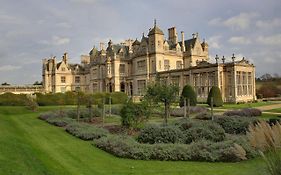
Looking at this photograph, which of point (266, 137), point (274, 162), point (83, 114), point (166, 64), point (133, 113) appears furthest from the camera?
point (166, 64)

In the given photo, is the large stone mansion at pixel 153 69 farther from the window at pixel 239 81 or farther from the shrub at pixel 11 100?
the shrub at pixel 11 100

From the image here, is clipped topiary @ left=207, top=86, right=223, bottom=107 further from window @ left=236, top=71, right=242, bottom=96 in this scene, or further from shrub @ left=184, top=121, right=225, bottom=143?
shrub @ left=184, top=121, right=225, bottom=143

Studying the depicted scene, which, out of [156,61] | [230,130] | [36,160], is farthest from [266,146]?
[156,61]

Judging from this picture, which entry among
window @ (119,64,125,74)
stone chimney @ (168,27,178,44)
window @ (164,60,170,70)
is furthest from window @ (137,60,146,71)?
stone chimney @ (168,27,178,44)

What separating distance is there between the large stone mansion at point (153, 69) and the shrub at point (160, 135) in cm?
2422

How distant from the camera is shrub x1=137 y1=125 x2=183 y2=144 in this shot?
11727mm

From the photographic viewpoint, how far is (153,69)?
152 ft

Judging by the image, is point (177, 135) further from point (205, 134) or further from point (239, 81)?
point (239, 81)

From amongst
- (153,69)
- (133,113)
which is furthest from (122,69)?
(133,113)

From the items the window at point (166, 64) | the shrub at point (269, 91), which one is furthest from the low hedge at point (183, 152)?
the shrub at point (269, 91)

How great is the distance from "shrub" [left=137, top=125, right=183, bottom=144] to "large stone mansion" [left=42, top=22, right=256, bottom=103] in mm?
24224

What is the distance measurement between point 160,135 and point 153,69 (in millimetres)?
34613

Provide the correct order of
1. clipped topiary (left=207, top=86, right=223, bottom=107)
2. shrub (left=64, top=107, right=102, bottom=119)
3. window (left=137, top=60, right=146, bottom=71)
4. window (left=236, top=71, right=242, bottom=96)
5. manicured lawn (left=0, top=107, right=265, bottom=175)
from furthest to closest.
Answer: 1. window (left=137, top=60, right=146, bottom=71)
2. window (left=236, top=71, right=242, bottom=96)
3. clipped topiary (left=207, top=86, right=223, bottom=107)
4. shrub (left=64, top=107, right=102, bottom=119)
5. manicured lawn (left=0, top=107, right=265, bottom=175)

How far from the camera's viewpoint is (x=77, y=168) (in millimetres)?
8406
